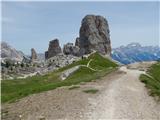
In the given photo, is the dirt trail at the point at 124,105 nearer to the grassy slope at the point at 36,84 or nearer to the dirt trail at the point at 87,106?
the dirt trail at the point at 87,106

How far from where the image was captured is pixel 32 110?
36312 millimetres

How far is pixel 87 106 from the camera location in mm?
36000

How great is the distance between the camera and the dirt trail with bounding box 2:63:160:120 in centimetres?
3312

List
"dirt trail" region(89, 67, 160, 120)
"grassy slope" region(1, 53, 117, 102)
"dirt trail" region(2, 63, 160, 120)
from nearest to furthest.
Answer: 1. "dirt trail" region(2, 63, 160, 120)
2. "dirt trail" region(89, 67, 160, 120)
3. "grassy slope" region(1, 53, 117, 102)

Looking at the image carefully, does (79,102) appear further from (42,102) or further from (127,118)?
(127,118)

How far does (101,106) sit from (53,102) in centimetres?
583

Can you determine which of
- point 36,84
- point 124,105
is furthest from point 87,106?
point 36,84

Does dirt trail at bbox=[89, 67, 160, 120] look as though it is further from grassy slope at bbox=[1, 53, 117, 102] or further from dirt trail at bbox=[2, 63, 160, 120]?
grassy slope at bbox=[1, 53, 117, 102]

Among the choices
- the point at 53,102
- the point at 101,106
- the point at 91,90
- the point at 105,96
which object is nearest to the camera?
the point at 101,106

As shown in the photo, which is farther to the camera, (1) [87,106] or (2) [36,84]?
(2) [36,84]

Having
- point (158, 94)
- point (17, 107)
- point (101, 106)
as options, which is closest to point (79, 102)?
point (101, 106)

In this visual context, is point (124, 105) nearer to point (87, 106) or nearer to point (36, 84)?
point (87, 106)

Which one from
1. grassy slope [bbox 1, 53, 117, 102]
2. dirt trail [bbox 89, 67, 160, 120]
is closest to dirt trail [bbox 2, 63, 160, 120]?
dirt trail [bbox 89, 67, 160, 120]

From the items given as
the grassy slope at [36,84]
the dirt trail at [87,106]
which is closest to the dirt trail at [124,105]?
the dirt trail at [87,106]
